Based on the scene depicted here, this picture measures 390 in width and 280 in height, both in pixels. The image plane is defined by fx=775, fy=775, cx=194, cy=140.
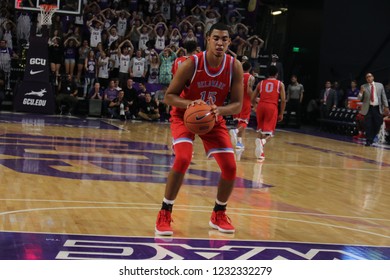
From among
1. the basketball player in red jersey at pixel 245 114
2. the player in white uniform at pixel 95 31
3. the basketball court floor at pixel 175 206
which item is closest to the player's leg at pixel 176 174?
the basketball court floor at pixel 175 206

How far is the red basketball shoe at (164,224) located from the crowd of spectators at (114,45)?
1635 cm

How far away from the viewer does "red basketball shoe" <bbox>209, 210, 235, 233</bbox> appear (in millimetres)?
6727

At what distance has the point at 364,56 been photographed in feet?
91.4

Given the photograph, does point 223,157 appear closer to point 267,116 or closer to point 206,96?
point 206,96

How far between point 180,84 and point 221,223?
4.17 ft

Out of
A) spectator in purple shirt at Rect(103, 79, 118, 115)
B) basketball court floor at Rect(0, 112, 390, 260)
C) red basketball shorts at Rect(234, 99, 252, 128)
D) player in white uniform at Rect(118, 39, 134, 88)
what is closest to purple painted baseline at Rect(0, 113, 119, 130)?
spectator in purple shirt at Rect(103, 79, 118, 115)

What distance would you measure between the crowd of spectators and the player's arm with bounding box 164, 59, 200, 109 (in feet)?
53.0

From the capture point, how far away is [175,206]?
805 centimetres

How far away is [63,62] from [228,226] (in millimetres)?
17348

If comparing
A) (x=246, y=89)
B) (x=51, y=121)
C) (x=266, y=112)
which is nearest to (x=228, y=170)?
(x=266, y=112)

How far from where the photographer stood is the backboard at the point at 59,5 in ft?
68.5

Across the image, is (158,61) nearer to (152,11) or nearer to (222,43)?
(152,11)

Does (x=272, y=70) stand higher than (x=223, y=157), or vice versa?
(x=272, y=70)
